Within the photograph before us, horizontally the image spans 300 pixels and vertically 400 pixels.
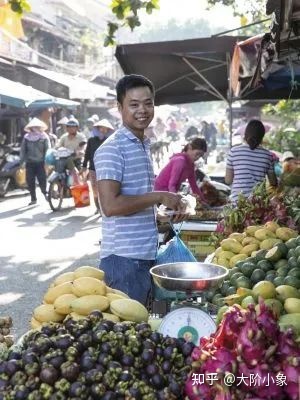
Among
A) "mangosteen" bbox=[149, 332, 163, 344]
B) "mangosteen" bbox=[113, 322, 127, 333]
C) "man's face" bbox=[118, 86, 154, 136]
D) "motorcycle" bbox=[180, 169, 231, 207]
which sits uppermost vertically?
"man's face" bbox=[118, 86, 154, 136]

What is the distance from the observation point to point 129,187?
10.9ft

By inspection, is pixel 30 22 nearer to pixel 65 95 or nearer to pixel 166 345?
pixel 65 95

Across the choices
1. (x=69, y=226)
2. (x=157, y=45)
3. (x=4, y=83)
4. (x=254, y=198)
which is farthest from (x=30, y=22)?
(x=254, y=198)

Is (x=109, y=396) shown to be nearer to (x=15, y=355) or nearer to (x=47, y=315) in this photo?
(x=15, y=355)

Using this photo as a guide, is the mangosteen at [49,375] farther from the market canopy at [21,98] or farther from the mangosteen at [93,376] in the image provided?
the market canopy at [21,98]

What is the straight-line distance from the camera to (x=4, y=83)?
15.8 m

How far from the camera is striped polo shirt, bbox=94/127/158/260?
3.26m

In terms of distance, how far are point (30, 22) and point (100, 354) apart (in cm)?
2751

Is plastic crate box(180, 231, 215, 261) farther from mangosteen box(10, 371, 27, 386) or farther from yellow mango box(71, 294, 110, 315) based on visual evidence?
mangosteen box(10, 371, 27, 386)

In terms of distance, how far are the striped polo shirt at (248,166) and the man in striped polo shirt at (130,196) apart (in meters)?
3.25

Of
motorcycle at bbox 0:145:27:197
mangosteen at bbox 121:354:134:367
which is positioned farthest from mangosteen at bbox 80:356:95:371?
motorcycle at bbox 0:145:27:197

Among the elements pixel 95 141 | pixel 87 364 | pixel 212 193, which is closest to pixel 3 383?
pixel 87 364

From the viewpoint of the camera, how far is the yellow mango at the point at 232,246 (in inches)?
163

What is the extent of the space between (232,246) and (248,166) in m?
2.57
